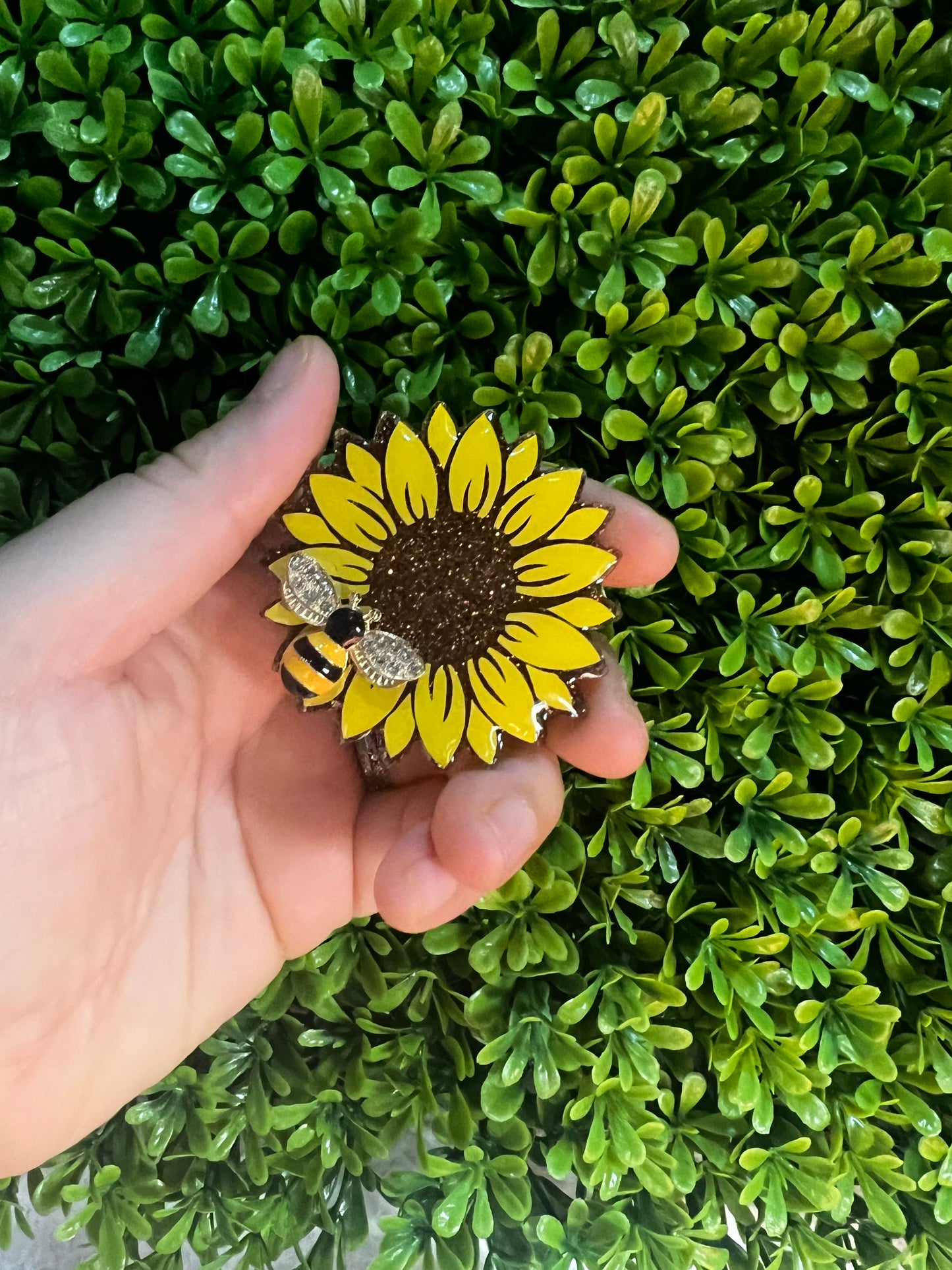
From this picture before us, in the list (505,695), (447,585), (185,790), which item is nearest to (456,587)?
(447,585)

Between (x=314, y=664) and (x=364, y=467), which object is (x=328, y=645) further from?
(x=364, y=467)

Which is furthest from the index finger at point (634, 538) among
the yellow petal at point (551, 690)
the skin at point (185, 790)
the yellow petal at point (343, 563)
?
the yellow petal at point (343, 563)

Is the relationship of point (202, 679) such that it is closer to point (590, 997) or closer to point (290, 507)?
point (290, 507)

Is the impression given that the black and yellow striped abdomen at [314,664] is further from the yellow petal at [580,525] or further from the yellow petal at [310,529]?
the yellow petal at [580,525]

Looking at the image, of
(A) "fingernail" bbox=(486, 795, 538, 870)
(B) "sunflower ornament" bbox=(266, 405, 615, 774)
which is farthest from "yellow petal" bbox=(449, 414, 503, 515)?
(A) "fingernail" bbox=(486, 795, 538, 870)

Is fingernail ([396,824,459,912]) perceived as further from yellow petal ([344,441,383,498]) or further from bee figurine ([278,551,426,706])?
yellow petal ([344,441,383,498])

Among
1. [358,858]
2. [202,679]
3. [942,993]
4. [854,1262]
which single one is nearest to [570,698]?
[358,858]
